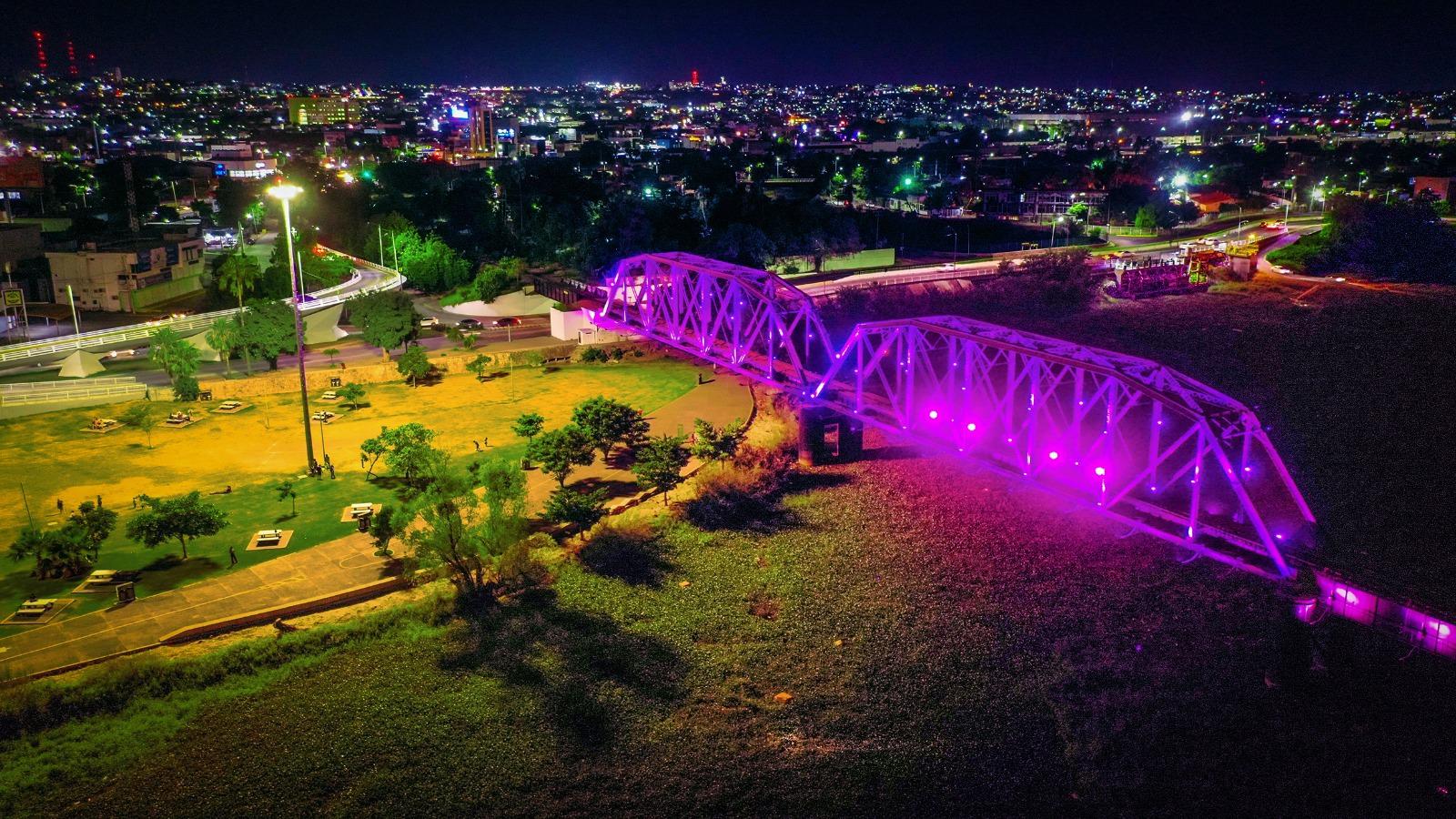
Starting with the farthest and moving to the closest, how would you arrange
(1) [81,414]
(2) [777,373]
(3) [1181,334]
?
(3) [1181,334], (1) [81,414], (2) [777,373]

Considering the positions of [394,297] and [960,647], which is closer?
[960,647]

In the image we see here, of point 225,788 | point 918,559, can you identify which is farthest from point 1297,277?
point 225,788

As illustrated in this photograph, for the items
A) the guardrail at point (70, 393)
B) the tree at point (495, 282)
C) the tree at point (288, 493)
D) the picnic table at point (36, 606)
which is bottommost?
the picnic table at point (36, 606)

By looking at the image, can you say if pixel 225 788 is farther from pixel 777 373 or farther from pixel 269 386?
pixel 269 386

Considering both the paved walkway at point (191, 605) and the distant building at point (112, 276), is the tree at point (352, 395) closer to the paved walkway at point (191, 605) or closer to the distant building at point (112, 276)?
the paved walkway at point (191, 605)

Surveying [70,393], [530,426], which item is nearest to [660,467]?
[530,426]

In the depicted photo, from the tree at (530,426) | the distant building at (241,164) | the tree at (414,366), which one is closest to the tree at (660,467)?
the tree at (530,426)
